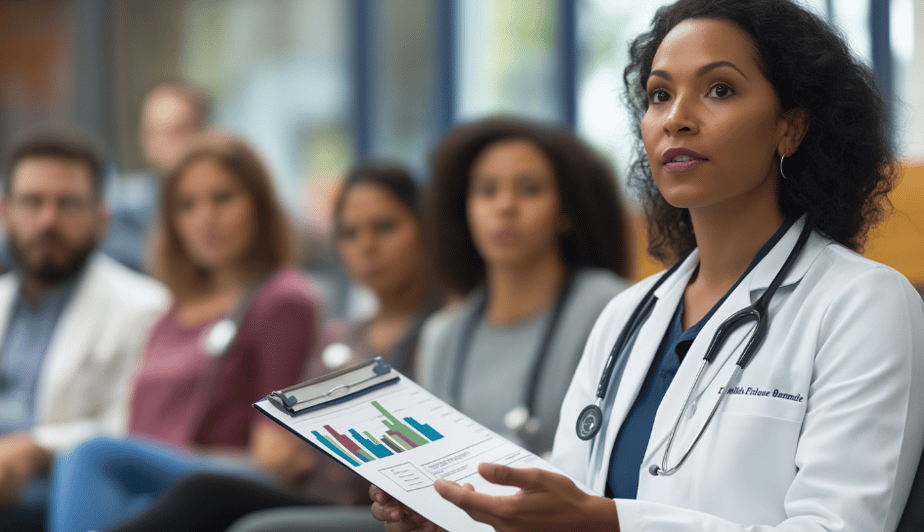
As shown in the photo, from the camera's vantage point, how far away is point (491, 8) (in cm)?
507

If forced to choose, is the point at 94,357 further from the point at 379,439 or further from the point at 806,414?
the point at 806,414

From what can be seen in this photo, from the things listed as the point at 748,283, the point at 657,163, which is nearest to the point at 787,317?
the point at 748,283

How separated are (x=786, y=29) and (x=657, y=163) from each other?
0.90 ft

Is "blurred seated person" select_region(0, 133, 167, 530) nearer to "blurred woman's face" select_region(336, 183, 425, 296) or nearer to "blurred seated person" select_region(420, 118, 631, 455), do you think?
"blurred woman's face" select_region(336, 183, 425, 296)

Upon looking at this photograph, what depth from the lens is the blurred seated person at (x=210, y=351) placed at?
8.70 ft

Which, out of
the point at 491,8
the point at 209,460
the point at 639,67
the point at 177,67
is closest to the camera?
the point at 639,67

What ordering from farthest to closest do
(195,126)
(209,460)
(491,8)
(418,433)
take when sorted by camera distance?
(195,126) → (491,8) → (209,460) → (418,433)

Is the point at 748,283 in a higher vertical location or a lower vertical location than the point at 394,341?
higher

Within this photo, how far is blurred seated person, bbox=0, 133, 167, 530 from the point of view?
10.6ft

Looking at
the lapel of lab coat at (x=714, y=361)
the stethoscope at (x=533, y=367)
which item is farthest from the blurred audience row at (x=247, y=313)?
the lapel of lab coat at (x=714, y=361)

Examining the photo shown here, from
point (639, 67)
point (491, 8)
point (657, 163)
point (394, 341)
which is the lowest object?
point (394, 341)

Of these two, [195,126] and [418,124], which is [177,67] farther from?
[418,124]

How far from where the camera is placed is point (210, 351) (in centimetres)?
311

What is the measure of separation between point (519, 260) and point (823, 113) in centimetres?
136
